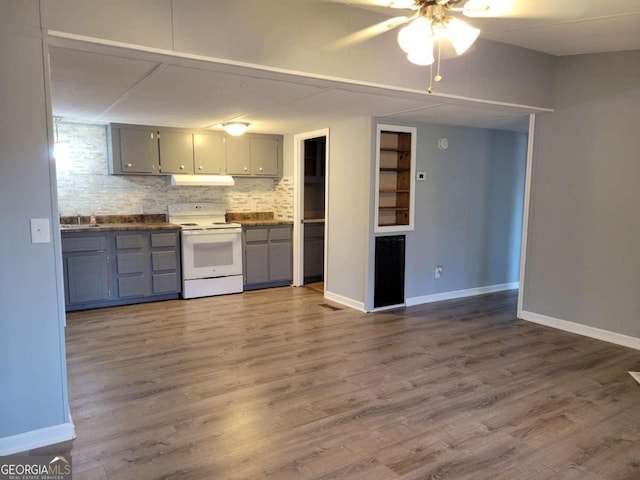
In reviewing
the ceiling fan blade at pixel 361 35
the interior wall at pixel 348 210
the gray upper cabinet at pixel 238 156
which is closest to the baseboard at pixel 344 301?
the interior wall at pixel 348 210

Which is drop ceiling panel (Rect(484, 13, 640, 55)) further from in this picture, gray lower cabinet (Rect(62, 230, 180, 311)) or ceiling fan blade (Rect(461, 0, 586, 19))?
gray lower cabinet (Rect(62, 230, 180, 311))

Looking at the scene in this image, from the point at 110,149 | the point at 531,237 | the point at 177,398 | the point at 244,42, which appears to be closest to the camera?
the point at 244,42

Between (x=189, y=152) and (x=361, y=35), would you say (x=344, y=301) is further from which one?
(x=361, y=35)

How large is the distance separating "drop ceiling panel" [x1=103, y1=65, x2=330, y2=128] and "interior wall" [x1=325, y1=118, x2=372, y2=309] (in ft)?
3.73

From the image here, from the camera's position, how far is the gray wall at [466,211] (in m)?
5.16

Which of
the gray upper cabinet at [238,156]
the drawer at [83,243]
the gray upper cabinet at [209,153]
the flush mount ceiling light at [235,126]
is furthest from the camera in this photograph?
the gray upper cabinet at [238,156]

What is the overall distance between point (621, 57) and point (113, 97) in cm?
435

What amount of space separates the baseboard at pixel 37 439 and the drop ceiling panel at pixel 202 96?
2.15 meters

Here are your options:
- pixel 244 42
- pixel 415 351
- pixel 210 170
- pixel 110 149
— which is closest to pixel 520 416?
pixel 415 351

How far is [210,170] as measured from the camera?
5.88 metres

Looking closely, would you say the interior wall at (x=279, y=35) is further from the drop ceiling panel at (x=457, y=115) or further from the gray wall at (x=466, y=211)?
the gray wall at (x=466, y=211)

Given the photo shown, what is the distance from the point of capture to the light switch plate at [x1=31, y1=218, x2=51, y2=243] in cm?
225

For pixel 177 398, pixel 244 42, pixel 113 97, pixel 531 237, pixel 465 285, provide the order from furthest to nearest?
pixel 465 285, pixel 531 237, pixel 113 97, pixel 177 398, pixel 244 42

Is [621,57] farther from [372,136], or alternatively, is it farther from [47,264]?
[47,264]
